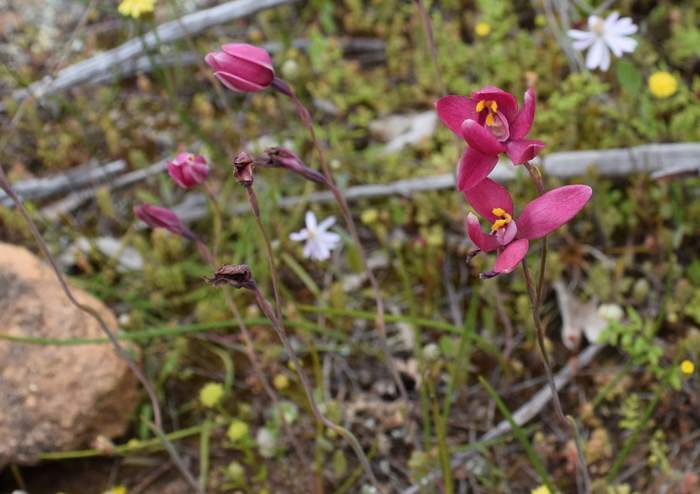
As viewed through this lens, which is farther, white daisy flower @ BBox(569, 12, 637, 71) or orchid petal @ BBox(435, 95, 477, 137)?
white daisy flower @ BBox(569, 12, 637, 71)

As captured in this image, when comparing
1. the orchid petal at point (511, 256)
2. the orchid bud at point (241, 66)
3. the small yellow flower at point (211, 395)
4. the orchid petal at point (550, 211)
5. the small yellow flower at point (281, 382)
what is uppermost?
the orchid bud at point (241, 66)

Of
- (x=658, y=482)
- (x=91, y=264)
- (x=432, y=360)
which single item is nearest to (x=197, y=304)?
(x=91, y=264)

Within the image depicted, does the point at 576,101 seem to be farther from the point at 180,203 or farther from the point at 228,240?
the point at 180,203

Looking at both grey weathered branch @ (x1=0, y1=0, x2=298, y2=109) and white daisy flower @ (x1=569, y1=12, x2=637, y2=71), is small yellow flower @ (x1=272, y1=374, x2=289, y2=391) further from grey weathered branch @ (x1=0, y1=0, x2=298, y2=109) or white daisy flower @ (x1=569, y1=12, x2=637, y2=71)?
grey weathered branch @ (x1=0, y1=0, x2=298, y2=109)

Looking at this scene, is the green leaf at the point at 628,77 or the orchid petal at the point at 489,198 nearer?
the orchid petal at the point at 489,198

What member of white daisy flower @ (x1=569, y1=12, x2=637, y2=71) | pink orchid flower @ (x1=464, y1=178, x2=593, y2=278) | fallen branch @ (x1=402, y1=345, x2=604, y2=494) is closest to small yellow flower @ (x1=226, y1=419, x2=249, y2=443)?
fallen branch @ (x1=402, y1=345, x2=604, y2=494)

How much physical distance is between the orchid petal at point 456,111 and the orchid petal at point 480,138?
0.22 feet

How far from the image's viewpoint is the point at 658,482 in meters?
1.98

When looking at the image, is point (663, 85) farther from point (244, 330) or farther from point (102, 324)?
point (102, 324)

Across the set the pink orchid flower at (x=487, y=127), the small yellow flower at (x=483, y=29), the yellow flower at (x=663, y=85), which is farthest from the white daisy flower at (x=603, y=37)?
the pink orchid flower at (x=487, y=127)

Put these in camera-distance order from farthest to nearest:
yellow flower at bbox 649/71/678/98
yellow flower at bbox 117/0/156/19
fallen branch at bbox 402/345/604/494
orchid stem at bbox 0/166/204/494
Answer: yellow flower at bbox 649/71/678/98, yellow flower at bbox 117/0/156/19, fallen branch at bbox 402/345/604/494, orchid stem at bbox 0/166/204/494

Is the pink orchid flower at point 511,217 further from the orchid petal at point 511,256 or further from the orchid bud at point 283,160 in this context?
the orchid bud at point 283,160

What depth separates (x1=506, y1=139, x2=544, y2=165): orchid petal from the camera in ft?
3.85

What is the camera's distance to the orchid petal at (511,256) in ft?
3.73
